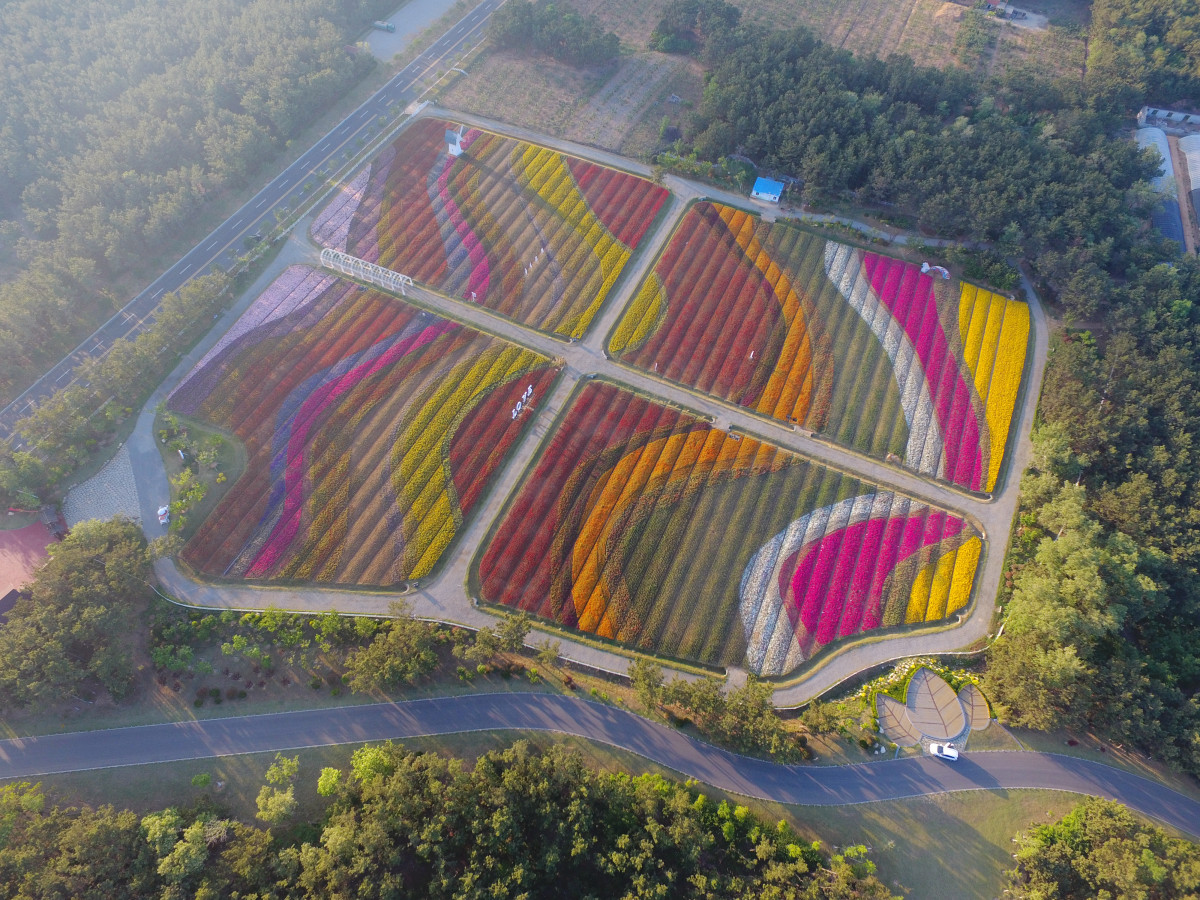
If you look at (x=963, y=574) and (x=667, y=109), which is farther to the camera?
(x=667, y=109)

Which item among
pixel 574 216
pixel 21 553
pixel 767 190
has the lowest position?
pixel 21 553

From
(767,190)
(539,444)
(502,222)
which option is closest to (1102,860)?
(539,444)

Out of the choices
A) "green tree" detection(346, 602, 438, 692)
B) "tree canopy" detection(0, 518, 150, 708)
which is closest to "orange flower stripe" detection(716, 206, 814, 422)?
"green tree" detection(346, 602, 438, 692)

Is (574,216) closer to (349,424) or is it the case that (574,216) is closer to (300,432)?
(349,424)

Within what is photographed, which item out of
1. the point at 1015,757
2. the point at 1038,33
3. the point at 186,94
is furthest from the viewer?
the point at 1038,33

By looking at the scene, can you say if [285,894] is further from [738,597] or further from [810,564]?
[810,564]

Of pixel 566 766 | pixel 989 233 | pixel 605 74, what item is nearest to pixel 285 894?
pixel 566 766

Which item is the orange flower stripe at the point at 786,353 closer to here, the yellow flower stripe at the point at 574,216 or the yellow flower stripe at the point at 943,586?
the yellow flower stripe at the point at 574,216
